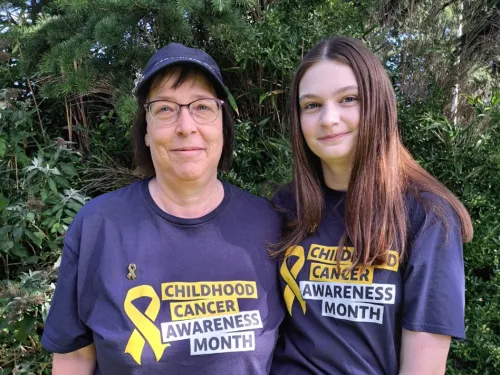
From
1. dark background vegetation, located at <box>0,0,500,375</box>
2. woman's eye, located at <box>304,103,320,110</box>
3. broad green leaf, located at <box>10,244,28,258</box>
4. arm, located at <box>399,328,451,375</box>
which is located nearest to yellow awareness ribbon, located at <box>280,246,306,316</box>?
arm, located at <box>399,328,451,375</box>

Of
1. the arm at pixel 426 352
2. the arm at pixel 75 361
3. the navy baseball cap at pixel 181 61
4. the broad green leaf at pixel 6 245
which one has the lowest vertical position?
the arm at pixel 75 361

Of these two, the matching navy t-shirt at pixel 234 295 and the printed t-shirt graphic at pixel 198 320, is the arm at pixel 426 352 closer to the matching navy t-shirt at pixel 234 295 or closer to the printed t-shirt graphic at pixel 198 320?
the matching navy t-shirt at pixel 234 295

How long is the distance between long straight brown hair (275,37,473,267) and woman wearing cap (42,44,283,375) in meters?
0.25

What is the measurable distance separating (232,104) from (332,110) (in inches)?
42.7

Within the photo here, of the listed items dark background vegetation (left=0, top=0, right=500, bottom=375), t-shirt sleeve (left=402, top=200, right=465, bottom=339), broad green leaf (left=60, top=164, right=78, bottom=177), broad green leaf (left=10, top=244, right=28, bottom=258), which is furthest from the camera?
broad green leaf (left=60, top=164, right=78, bottom=177)

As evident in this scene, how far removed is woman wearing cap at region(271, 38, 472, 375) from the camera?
1.54 m

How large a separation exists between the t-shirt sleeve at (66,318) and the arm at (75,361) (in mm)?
44

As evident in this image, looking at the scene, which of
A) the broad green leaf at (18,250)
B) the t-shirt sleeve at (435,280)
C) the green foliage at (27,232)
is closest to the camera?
the t-shirt sleeve at (435,280)

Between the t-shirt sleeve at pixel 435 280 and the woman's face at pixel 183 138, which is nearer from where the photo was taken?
the t-shirt sleeve at pixel 435 280

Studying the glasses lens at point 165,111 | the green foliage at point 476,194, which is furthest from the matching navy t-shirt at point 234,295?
the green foliage at point 476,194

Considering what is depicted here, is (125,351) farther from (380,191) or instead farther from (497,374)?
(497,374)

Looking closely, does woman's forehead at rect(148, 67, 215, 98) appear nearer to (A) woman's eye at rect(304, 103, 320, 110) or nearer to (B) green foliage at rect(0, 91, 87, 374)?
(A) woman's eye at rect(304, 103, 320, 110)

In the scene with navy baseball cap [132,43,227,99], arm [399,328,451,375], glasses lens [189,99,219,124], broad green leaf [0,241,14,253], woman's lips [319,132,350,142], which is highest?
navy baseball cap [132,43,227,99]

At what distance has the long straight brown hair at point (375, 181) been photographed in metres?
1.62
